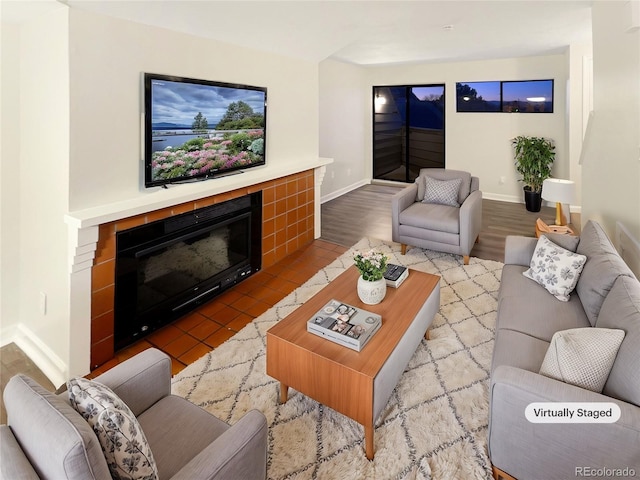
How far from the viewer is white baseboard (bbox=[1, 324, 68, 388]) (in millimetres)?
2387

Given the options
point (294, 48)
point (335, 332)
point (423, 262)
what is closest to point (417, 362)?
point (335, 332)

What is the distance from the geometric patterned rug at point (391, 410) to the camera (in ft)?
5.69

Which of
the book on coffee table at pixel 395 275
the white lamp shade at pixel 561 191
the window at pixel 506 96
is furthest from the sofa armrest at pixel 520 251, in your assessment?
the window at pixel 506 96

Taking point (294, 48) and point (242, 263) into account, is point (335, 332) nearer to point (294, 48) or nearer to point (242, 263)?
point (242, 263)

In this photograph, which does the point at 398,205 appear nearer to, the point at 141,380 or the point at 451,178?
the point at 451,178

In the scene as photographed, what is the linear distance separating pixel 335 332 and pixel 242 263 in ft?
6.25

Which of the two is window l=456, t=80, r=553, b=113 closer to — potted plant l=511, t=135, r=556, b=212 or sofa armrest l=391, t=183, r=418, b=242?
potted plant l=511, t=135, r=556, b=212

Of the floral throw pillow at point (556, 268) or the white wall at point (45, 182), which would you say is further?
the floral throw pillow at point (556, 268)

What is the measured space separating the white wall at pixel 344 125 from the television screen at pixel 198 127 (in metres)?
3.08

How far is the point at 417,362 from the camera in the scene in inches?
96.1

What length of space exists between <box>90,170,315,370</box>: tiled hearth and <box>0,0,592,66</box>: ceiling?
1.20 m

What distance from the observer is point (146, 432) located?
4.68 feet

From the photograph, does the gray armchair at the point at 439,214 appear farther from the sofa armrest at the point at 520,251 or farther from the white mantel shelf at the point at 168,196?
the white mantel shelf at the point at 168,196

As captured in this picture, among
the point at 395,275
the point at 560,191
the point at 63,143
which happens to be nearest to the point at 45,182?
the point at 63,143
